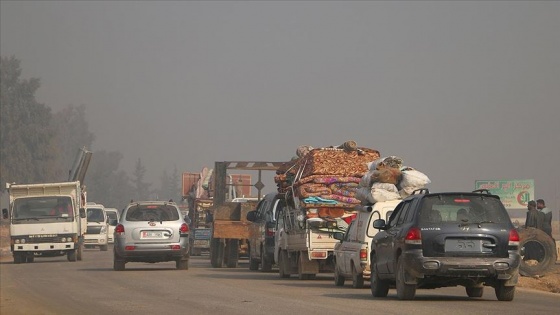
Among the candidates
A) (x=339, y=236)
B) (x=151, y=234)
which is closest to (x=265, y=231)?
(x=151, y=234)

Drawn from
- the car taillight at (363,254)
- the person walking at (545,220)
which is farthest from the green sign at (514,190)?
the car taillight at (363,254)

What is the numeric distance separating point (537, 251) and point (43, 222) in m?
20.5

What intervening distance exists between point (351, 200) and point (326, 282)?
1982 mm

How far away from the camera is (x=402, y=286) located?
65.0ft

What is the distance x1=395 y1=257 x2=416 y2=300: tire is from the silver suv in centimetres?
1430

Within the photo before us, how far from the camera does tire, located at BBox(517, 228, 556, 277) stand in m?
29.5

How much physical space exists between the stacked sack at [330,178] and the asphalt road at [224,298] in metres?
1.69

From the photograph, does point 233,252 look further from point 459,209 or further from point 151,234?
point 459,209

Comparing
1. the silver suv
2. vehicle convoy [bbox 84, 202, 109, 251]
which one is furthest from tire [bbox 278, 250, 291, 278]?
vehicle convoy [bbox 84, 202, 109, 251]

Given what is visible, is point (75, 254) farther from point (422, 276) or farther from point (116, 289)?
point (422, 276)

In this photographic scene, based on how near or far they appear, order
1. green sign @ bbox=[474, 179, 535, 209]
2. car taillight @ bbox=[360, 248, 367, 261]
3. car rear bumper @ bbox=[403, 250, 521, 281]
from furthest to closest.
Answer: green sign @ bbox=[474, 179, 535, 209] → car taillight @ bbox=[360, 248, 367, 261] → car rear bumper @ bbox=[403, 250, 521, 281]

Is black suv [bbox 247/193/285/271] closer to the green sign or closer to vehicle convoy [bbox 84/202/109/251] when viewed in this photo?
the green sign

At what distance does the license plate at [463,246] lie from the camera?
19.1m

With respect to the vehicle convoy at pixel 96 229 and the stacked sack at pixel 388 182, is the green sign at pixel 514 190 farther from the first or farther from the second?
the stacked sack at pixel 388 182
